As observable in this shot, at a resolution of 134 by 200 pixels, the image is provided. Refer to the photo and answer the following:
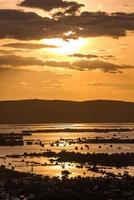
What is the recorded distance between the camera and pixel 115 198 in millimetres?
55219

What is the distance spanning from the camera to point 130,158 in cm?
9881

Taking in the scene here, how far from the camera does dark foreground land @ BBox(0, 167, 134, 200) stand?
5603 cm

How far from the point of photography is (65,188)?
60.1m

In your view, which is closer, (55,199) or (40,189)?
(55,199)

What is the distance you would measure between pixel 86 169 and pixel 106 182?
71.1 ft

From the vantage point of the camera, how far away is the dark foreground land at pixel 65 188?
5603 cm

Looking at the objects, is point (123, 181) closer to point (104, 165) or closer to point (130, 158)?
point (104, 165)

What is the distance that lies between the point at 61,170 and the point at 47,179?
573 inches

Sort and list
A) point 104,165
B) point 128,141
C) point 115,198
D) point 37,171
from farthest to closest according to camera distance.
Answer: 1. point 128,141
2. point 104,165
3. point 37,171
4. point 115,198

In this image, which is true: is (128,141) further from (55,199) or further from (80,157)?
(55,199)

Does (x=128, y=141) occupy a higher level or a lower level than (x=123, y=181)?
higher

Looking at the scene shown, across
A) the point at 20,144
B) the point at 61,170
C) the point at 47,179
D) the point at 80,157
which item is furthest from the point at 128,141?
the point at 47,179

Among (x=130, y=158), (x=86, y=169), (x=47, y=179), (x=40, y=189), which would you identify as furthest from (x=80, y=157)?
(x=40, y=189)

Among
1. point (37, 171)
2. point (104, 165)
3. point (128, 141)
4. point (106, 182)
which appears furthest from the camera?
point (128, 141)
